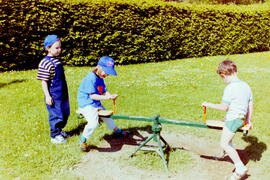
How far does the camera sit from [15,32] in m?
9.57

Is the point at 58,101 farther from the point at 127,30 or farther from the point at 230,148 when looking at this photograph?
the point at 127,30

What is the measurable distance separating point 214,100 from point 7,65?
Result: 684 cm

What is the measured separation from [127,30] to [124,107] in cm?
569

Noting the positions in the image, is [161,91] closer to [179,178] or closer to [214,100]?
[214,100]

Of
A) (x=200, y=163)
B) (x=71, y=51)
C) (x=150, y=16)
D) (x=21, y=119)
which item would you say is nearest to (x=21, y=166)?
(x=21, y=119)

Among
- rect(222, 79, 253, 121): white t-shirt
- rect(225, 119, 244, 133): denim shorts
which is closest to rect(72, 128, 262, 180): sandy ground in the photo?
rect(225, 119, 244, 133): denim shorts

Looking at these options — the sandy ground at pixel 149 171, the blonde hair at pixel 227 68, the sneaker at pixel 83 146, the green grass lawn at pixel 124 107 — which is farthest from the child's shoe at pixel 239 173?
the sneaker at pixel 83 146

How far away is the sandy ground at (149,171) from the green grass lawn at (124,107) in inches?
7.1

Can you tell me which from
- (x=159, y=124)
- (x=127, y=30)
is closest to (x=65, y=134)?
(x=159, y=124)

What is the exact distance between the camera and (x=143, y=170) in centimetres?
411

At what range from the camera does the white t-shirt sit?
368cm

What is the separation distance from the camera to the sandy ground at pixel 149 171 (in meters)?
3.97

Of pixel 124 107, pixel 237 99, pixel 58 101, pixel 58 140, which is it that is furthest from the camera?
pixel 124 107

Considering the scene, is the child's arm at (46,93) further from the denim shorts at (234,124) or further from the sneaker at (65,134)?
the denim shorts at (234,124)
